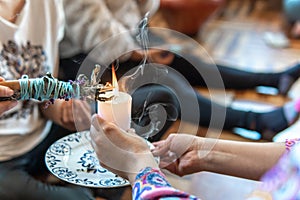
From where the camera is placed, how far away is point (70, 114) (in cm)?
100

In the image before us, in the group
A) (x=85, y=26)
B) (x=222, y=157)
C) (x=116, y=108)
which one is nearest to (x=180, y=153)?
(x=222, y=157)

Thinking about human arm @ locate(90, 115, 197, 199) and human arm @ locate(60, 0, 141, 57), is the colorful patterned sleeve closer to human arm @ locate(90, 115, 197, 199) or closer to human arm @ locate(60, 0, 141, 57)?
human arm @ locate(90, 115, 197, 199)

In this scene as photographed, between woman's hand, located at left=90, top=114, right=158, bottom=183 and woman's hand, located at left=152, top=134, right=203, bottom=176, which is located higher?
woman's hand, located at left=90, top=114, right=158, bottom=183

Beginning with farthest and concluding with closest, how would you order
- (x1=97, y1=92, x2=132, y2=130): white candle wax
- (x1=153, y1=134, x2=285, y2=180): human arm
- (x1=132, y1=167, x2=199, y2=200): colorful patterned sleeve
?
(x1=153, y1=134, x2=285, y2=180): human arm
(x1=97, y1=92, x2=132, y2=130): white candle wax
(x1=132, y1=167, x2=199, y2=200): colorful patterned sleeve

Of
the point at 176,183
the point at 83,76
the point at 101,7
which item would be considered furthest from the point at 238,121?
the point at 83,76

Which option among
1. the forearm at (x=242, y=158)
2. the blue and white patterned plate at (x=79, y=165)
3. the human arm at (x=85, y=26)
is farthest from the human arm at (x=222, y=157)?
the human arm at (x=85, y=26)

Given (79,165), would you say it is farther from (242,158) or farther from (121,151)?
(242,158)

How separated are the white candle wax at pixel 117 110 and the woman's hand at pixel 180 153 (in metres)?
0.10

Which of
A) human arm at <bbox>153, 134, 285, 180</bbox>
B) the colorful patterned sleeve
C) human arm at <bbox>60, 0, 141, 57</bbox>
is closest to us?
the colorful patterned sleeve

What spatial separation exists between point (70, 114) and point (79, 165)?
0.72ft


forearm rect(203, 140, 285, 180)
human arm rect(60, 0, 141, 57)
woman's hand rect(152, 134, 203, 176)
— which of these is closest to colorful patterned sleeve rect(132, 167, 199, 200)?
woman's hand rect(152, 134, 203, 176)

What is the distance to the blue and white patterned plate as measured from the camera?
0.76 m

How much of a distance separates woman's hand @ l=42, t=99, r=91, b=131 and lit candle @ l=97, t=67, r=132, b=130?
2.5 inches

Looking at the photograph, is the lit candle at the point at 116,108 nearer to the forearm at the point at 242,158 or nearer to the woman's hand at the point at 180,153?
the woman's hand at the point at 180,153
